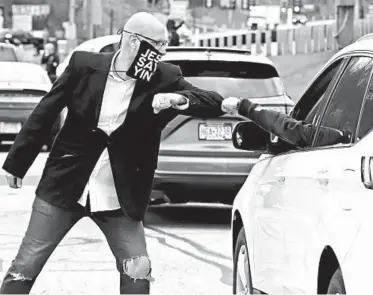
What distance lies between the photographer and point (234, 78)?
40.4ft

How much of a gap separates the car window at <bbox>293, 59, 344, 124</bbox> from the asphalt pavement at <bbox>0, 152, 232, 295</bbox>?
2509mm

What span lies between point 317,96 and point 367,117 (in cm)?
115

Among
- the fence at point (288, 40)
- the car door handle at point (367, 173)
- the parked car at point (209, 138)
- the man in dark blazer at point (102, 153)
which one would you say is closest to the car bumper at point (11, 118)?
the parked car at point (209, 138)

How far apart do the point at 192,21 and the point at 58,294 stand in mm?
89990

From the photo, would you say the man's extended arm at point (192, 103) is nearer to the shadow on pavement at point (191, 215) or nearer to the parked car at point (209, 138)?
the parked car at point (209, 138)

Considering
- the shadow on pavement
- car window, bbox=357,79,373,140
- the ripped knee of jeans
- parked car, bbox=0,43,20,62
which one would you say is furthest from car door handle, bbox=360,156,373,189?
parked car, bbox=0,43,20,62

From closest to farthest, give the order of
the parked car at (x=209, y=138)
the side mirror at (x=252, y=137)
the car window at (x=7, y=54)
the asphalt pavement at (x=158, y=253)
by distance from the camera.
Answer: the side mirror at (x=252, y=137) < the asphalt pavement at (x=158, y=253) < the parked car at (x=209, y=138) < the car window at (x=7, y=54)

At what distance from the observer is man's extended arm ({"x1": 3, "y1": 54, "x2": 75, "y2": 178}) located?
5.86 meters

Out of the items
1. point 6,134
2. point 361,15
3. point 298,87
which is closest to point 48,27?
point 361,15

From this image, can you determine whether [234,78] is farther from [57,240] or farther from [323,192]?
[323,192]

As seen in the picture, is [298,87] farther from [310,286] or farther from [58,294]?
[310,286]

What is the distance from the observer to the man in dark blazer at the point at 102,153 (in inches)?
229

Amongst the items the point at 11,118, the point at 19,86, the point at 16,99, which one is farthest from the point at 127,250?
the point at 19,86

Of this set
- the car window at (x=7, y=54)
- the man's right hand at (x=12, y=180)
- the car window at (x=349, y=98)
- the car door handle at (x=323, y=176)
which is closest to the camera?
the car door handle at (x=323, y=176)
